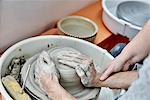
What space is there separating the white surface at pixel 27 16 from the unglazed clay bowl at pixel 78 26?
91 mm

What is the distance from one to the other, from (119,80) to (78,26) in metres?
0.46

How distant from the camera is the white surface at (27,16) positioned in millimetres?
1248

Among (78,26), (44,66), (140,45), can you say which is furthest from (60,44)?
(140,45)

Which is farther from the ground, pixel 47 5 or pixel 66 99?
pixel 47 5

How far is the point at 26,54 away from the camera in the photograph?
1.31 m

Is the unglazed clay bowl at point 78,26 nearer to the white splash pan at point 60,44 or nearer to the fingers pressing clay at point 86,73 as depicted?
the white splash pan at point 60,44

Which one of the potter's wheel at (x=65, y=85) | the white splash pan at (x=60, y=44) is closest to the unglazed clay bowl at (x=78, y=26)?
the white splash pan at (x=60, y=44)

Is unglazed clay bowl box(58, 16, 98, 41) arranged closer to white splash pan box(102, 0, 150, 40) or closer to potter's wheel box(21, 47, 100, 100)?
white splash pan box(102, 0, 150, 40)

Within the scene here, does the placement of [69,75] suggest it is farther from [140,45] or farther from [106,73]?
[140,45]

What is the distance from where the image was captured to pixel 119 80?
1.13m

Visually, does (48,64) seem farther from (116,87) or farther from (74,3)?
(74,3)

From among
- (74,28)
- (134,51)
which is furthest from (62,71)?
(74,28)

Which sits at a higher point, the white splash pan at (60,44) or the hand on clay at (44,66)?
the hand on clay at (44,66)

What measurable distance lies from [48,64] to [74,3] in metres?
0.60
